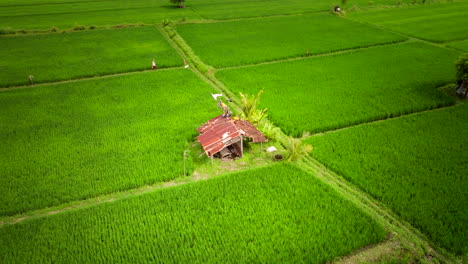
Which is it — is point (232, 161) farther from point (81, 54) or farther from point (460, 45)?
point (460, 45)

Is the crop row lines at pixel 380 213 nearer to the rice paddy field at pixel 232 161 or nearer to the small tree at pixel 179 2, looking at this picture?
the rice paddy field at pixel 232 161

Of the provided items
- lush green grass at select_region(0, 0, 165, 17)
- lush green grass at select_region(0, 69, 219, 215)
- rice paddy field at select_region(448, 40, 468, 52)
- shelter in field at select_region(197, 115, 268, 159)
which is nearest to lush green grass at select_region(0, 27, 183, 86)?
lush green grass at select_region(0, 69, 219, 215)

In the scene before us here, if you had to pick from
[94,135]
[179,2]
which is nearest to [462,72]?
[94,135]

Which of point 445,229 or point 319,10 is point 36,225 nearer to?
point 445,229

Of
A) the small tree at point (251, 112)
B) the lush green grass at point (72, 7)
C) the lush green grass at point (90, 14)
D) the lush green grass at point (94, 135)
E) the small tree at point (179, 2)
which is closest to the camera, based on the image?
the lush green grass at point (94, 135)

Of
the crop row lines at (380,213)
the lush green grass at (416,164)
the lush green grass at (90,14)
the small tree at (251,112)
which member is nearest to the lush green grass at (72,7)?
the lush green grass at (90,14)

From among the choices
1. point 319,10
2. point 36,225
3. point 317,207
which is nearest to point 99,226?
point 36,225
